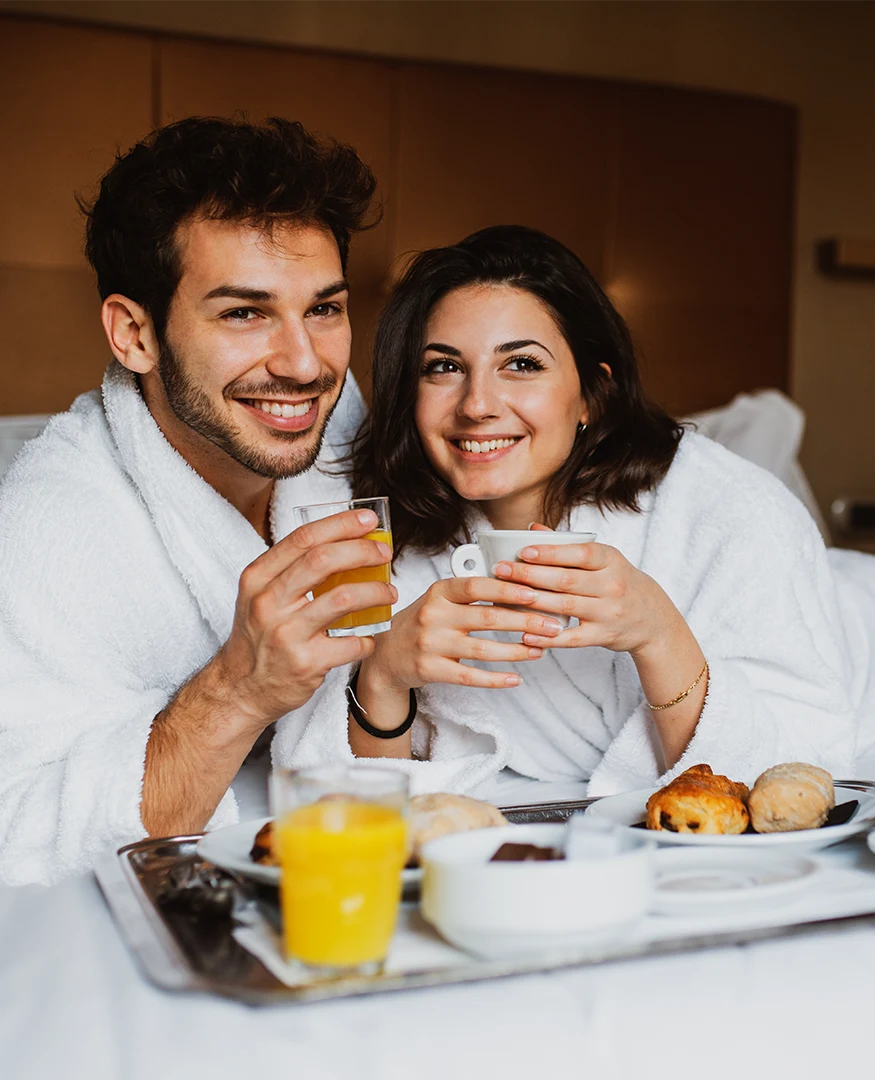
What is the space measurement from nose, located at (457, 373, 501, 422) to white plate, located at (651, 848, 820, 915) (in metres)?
0.78

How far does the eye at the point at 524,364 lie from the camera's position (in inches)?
62.7

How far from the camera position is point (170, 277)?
1.53 m

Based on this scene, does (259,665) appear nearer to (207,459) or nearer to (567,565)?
(567,565)

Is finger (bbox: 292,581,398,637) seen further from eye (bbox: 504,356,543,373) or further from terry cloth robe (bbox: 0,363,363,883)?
eye (bbox: 504,356,543,373)

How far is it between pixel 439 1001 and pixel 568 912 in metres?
0.09

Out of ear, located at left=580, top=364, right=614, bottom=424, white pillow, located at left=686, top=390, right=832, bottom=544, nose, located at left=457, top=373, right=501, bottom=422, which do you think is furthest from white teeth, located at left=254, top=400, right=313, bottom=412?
white pillow, located at left=686, top=390, right=832, bottom=544

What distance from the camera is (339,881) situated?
26.7 inches

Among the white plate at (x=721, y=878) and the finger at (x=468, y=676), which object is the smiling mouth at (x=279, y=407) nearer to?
the finger at (x=468, y=676)

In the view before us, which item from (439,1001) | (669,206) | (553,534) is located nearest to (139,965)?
(439,1001)

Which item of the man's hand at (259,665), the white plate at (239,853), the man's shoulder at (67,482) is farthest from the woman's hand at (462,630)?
the man's shoulder at (67,482)

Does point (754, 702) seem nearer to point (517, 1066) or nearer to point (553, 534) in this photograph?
point (553, 534)

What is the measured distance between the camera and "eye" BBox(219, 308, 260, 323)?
4.96ft

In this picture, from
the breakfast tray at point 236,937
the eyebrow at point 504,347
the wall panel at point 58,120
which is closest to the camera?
the breakfast tray at point 236,937

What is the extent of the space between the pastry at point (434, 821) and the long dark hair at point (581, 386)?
81 cm
